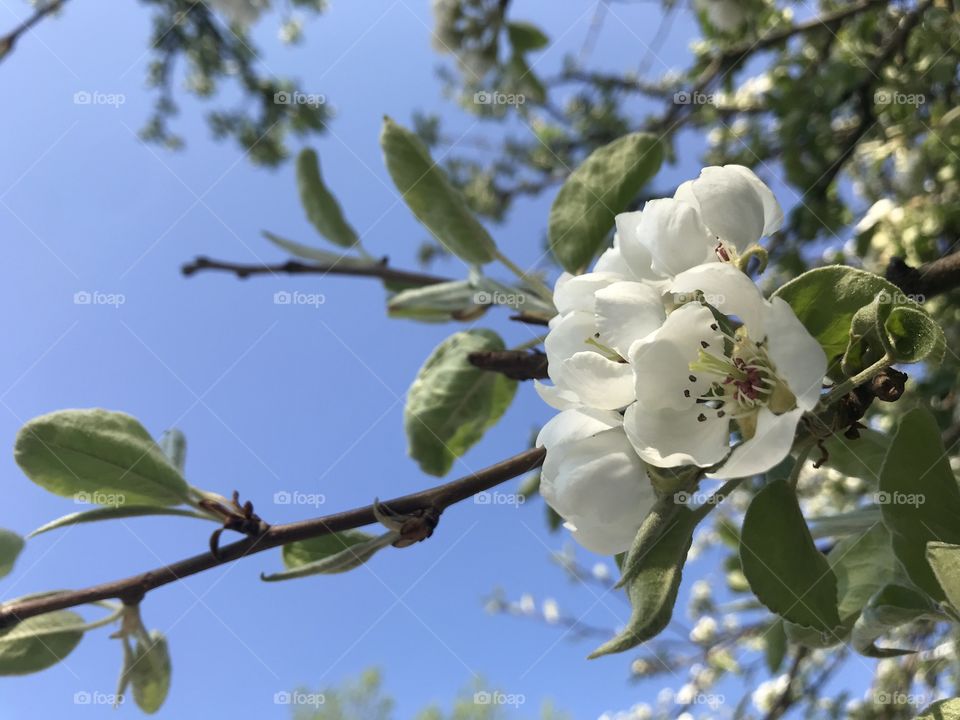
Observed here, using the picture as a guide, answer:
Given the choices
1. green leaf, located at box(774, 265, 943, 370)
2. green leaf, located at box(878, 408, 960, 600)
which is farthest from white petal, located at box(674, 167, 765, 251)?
green leaf, located at box(878, 408, 960, 600)

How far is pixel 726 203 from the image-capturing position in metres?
0.64

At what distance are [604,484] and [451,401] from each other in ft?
1.88

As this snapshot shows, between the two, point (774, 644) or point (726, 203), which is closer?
point (726, 203)

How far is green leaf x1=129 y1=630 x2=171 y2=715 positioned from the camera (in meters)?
1.00

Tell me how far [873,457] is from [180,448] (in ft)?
2.90

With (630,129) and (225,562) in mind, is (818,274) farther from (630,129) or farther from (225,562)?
(630,129)

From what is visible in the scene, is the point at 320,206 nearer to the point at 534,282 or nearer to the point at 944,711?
the point at 534,282

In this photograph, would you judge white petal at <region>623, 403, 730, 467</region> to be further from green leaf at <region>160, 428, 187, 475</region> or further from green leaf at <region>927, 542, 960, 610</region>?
green leaf at <region>160, 428, 187, 475</region>

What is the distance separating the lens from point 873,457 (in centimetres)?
70

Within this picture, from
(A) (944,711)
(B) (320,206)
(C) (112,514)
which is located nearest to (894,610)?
(A) (944,711)

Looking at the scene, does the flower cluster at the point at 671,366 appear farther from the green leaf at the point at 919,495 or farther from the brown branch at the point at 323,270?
the brown branch at the point at 323,270

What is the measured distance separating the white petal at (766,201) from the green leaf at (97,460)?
2.51 ft

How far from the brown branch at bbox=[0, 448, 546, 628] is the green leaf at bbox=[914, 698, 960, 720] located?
1.25ft

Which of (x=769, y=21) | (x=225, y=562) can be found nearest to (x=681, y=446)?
(x=225, y=562)
